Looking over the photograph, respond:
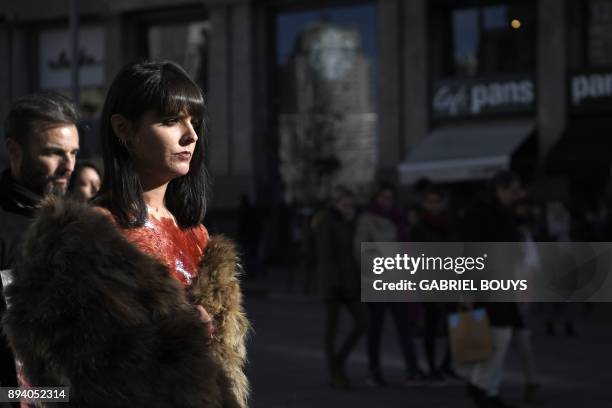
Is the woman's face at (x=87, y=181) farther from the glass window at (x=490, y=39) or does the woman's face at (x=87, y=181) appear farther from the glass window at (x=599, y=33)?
the glass window at (x=490, y=39)

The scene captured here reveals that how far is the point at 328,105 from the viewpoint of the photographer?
89.6 feet

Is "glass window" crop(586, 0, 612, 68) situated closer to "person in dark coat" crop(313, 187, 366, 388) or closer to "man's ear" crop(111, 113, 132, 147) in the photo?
"person in dark coat" crop(313, 187, 366, 388)

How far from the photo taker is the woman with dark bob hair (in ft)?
7.89

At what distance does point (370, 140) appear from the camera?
27.1 metres

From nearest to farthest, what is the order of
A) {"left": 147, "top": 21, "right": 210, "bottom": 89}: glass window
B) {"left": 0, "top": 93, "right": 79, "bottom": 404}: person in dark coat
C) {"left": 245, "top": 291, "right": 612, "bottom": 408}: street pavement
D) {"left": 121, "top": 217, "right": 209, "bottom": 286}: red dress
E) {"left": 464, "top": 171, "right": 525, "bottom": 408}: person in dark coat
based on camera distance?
1. {"left": 121, "top": 217, "right": 209, "bottom": 286}: red dress
2. {"left": 0, "top": 93, "right": 79, "bottom": 404}: person in dark coat
3. {"left": 464, "top": 171, "right": 525, "bottom": 408}: person in dark coat
4. {"left": 245, "top": 291, "right": 612, "bottom": 408}: street pavement
5. {"left": 147, "top": 21, "right": 210, "bottom": 89}: glass window

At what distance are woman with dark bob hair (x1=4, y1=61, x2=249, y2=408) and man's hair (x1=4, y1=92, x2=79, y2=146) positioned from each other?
76 cm

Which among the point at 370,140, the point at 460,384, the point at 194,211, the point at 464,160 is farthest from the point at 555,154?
the point at 194,211

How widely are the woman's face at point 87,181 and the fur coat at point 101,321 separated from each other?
242 centimetres

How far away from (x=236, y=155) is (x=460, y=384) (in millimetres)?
18842

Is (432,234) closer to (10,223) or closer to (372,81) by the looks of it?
(10,223)

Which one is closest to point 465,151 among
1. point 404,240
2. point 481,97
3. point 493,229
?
point 481,97

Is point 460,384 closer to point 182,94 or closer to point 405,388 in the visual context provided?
point 405,388

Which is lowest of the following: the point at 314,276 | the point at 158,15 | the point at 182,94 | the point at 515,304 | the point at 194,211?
the point at 314,276

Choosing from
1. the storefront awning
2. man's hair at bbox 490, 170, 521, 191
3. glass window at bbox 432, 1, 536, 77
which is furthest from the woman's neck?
glass window at bbox 432, 1, 536, 77
